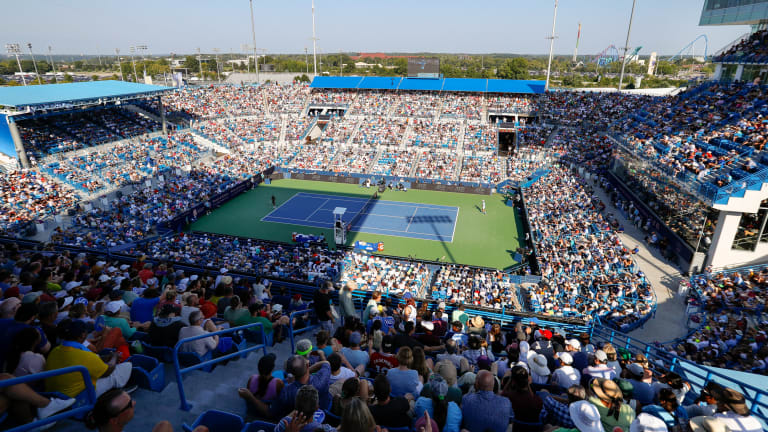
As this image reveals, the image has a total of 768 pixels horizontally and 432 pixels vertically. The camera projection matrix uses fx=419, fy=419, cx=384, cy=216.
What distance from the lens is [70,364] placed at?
15.4 ft

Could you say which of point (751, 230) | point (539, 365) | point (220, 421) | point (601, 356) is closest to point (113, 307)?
point (220, 421)

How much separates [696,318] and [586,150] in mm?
28151

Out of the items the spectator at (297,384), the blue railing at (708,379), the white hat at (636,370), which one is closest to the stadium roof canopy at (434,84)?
the blue railing at (708,379)

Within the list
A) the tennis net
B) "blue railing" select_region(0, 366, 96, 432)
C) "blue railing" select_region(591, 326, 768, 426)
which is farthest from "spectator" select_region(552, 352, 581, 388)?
the tennis net

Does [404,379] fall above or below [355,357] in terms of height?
above

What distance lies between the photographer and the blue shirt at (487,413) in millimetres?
4863

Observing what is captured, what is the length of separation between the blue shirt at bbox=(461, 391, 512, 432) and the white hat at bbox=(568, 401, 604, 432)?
75 cm

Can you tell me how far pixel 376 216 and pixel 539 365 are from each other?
26.8 m

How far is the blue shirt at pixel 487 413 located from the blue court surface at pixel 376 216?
957 inches

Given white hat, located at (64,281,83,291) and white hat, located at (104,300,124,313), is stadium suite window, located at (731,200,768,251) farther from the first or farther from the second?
white hat, located at (64,281,83,291)

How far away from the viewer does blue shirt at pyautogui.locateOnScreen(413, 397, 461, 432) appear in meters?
4.88

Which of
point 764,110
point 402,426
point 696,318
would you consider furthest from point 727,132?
point 402,426

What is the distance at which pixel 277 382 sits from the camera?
199 inches

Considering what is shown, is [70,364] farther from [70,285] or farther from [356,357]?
[70,285]
